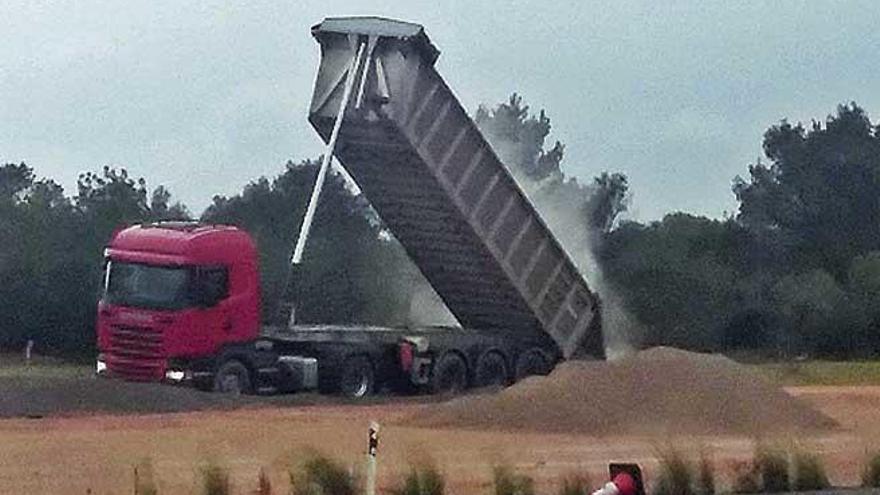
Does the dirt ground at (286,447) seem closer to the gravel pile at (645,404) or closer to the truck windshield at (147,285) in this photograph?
the gravel pile at (645,404)

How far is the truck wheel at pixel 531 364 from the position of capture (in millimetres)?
45031

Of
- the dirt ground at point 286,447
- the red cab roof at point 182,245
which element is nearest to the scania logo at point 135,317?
the red cab roof at point 182,245

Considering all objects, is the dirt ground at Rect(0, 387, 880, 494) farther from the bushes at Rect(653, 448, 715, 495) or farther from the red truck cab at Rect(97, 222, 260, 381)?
the red truck cab at Rect(97, 222, 260, 381)

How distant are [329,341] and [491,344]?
3.26 meters

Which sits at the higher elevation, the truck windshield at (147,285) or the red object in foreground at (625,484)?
the truck windshield at (147,285)

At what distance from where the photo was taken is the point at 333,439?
100 feet

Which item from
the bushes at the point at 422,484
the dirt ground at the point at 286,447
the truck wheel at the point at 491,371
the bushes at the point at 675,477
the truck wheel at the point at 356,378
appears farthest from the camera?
the truck wheel at the point at 491,371

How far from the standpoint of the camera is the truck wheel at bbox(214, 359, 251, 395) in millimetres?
41784

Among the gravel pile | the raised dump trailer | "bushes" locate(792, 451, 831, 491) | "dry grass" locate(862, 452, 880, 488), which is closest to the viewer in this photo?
"bushes" locate(792, 451, 831, 491)

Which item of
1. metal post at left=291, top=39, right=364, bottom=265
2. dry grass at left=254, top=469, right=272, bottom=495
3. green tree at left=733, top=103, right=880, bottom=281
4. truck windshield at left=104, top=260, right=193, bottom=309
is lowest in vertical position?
dry grass at left=254, top=469, right=272, bottom=495

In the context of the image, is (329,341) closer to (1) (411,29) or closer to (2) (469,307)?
(2) (469,307)

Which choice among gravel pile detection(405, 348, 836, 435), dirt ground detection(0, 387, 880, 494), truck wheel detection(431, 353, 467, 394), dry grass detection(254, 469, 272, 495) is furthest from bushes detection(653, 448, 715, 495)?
truck wheel detection(431, 353, 467, 394)

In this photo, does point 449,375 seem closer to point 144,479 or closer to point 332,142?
point 332,142

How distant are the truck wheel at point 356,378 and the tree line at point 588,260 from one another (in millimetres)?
3393
